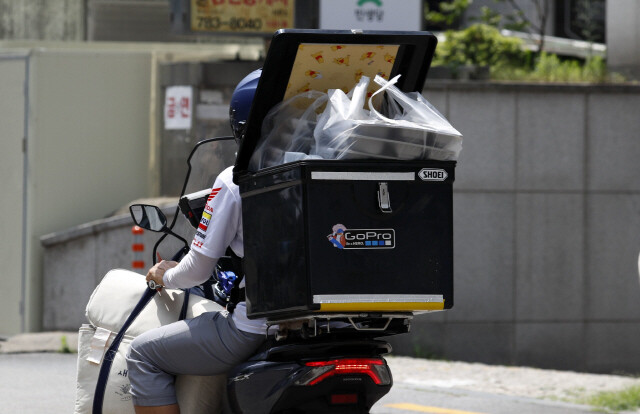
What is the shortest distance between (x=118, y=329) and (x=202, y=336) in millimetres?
541

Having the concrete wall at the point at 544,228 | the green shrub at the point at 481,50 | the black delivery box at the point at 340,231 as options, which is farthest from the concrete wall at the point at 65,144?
Result: the black delivery box at the point at 340,231

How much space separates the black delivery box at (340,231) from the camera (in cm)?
371

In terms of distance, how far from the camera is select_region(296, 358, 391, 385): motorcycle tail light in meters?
3.83

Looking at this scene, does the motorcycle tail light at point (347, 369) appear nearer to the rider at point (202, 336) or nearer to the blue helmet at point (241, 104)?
the rider at point (202, 336)

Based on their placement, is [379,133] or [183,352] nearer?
[379,133]

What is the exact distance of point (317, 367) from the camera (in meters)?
3.85

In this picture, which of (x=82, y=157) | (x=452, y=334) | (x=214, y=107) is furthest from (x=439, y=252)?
(x=82, y=157)

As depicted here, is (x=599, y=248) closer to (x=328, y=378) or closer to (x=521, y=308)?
(x=521, y=308)

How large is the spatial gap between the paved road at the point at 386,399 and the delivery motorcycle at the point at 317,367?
3625 millimetres

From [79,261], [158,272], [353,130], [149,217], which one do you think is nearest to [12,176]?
[79,261]

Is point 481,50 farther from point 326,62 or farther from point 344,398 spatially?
point 344,398

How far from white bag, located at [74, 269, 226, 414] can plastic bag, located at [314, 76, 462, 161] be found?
1.04 metres

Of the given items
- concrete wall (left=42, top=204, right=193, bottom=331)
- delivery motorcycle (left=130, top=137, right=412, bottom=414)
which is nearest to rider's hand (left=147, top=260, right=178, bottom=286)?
delivery motorcycle (left=130, top=137, right=412, bottom=414)

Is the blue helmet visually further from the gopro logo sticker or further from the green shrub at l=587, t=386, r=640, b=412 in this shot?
the green shrub at l=587, t=386, r=640, b=412
